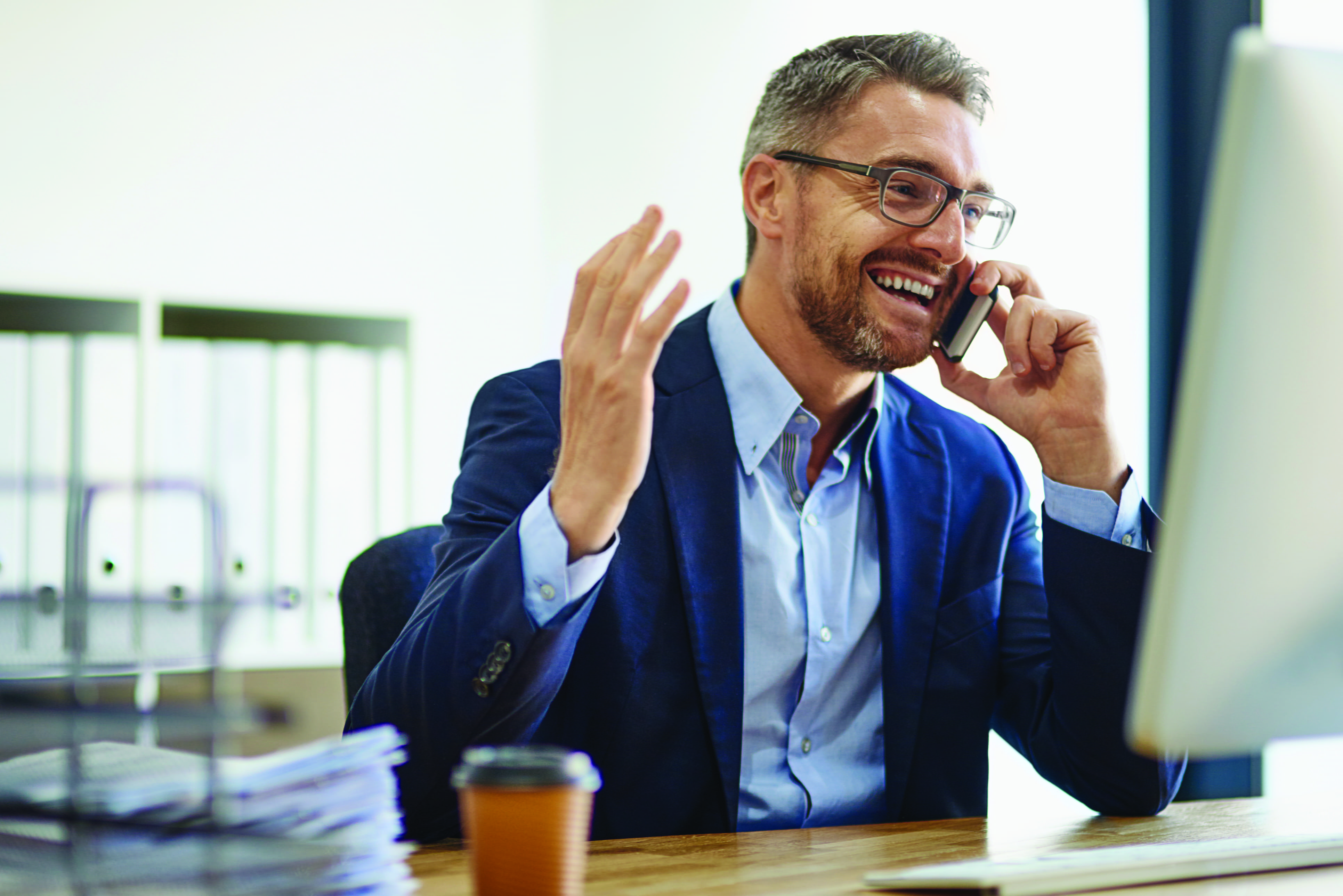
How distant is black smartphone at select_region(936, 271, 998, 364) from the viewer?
60.1 inches

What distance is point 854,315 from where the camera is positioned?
1.50 metres

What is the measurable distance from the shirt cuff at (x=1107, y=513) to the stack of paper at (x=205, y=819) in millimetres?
837

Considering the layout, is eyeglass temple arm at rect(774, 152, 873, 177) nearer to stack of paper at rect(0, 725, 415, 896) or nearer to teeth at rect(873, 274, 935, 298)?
teeth at rect(873, 274, 935, 298)

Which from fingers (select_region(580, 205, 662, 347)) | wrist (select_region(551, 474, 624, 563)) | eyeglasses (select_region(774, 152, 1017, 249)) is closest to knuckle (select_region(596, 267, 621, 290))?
fingers (select_region(580, 205, 662, 347))

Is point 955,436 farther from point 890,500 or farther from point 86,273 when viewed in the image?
point 86,273

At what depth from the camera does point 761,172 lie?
5.42ft

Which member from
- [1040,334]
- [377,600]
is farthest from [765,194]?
[377,600]

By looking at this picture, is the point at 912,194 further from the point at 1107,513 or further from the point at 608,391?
the point at 608,391

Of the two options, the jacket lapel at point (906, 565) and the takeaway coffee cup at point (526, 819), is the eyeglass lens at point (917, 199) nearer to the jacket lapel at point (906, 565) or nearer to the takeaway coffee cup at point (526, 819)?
the jacket lapel at point (906, 565)

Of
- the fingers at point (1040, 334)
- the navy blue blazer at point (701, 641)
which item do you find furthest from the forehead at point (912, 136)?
the navy blue blazer at point (701, 641)

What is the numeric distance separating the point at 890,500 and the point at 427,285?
221 cm

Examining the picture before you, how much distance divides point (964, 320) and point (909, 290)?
0.29 feet

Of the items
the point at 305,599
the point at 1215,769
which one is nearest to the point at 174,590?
the point at 305,599

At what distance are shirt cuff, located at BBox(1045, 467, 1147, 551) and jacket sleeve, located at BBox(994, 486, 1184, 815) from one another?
1cm
